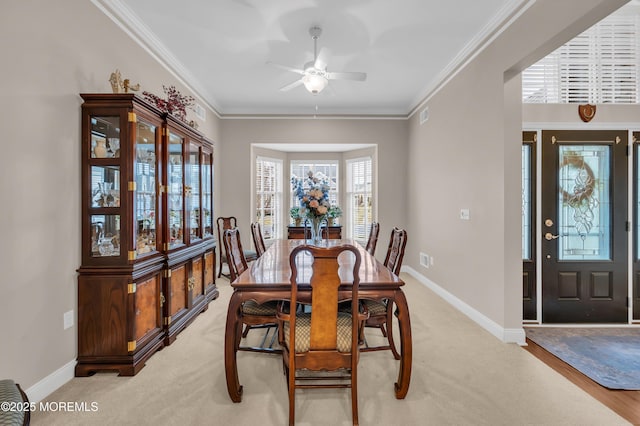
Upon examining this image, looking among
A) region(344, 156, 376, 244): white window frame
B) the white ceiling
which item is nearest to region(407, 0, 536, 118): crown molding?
the white ceiling

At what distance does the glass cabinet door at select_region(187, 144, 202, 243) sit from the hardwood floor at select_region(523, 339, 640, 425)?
3.72 m

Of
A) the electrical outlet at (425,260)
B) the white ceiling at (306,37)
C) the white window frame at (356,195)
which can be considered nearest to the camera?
the white ceiling at (306,37)

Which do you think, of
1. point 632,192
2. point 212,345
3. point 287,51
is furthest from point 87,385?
point 632,192

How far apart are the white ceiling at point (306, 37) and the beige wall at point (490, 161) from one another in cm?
34

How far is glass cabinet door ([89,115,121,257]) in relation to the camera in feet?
7.89

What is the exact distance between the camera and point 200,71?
4.26 metres

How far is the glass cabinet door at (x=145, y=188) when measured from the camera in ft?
8.21

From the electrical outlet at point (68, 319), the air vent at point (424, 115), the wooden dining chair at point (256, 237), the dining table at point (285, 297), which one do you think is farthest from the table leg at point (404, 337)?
the air vent at point (424, 115)

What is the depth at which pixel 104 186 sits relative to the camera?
247cm

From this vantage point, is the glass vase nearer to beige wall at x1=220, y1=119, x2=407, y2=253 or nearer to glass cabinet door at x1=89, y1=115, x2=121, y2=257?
glass cabinet door at x1=89, y1=115, x2=121, y2=257

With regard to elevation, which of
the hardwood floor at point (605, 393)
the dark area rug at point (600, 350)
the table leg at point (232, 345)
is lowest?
the hardwood floor at point (605, 393)

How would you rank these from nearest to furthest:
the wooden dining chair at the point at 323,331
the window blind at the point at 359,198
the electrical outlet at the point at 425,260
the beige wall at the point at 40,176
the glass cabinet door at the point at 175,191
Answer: the wooden dining chair at the point at 323,331
the beige wall at the point at 40,176
the glass cabinet door at the point at 175,191
the electrical outlet at the point at 425,260
the window blind at the point at 359,198

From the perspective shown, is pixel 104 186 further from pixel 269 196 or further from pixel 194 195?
pixel 269 196

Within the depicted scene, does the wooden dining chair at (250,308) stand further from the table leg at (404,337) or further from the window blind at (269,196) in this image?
the window blind at (269,196)
